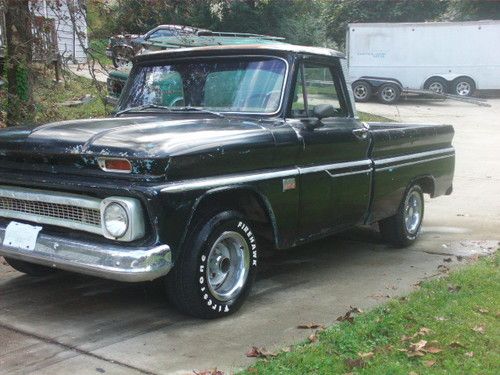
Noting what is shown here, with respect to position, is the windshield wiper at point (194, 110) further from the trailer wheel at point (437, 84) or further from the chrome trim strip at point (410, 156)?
the trailer wheel at point (437, 84)

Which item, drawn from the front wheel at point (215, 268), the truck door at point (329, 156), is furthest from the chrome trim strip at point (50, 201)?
the truck door at point (329, 156)

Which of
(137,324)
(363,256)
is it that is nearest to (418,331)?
(137,324)

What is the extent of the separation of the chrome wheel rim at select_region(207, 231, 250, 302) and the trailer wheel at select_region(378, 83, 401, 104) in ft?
71.9

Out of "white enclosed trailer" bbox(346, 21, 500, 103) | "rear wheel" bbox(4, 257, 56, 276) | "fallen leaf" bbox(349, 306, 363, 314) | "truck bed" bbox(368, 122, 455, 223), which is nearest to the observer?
"fallen leaf" bbox(349, 306, 363, 314)

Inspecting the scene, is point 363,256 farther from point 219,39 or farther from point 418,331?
point 219,39

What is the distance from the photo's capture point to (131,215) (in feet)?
13.7

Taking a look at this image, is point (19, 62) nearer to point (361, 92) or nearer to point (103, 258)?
point (103, 258)

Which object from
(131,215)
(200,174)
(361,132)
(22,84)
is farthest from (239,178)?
(22,84)

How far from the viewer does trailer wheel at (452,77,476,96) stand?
2747cm

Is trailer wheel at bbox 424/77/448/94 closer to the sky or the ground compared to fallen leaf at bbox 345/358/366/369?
closer to the sky

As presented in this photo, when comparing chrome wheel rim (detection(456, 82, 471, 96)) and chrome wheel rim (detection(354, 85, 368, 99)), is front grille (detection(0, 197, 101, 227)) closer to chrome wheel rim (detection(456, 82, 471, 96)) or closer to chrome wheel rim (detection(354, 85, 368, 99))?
chrome wheel rim (detection(354, 85, 368, 99))

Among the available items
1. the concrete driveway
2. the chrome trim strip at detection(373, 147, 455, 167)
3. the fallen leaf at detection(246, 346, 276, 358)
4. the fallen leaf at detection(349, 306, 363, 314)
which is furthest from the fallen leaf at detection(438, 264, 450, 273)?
the fallen leaf at detection(246, 346, 276, 358)

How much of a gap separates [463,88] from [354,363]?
25491mm

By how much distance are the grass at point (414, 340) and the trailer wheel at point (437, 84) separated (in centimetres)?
2310
